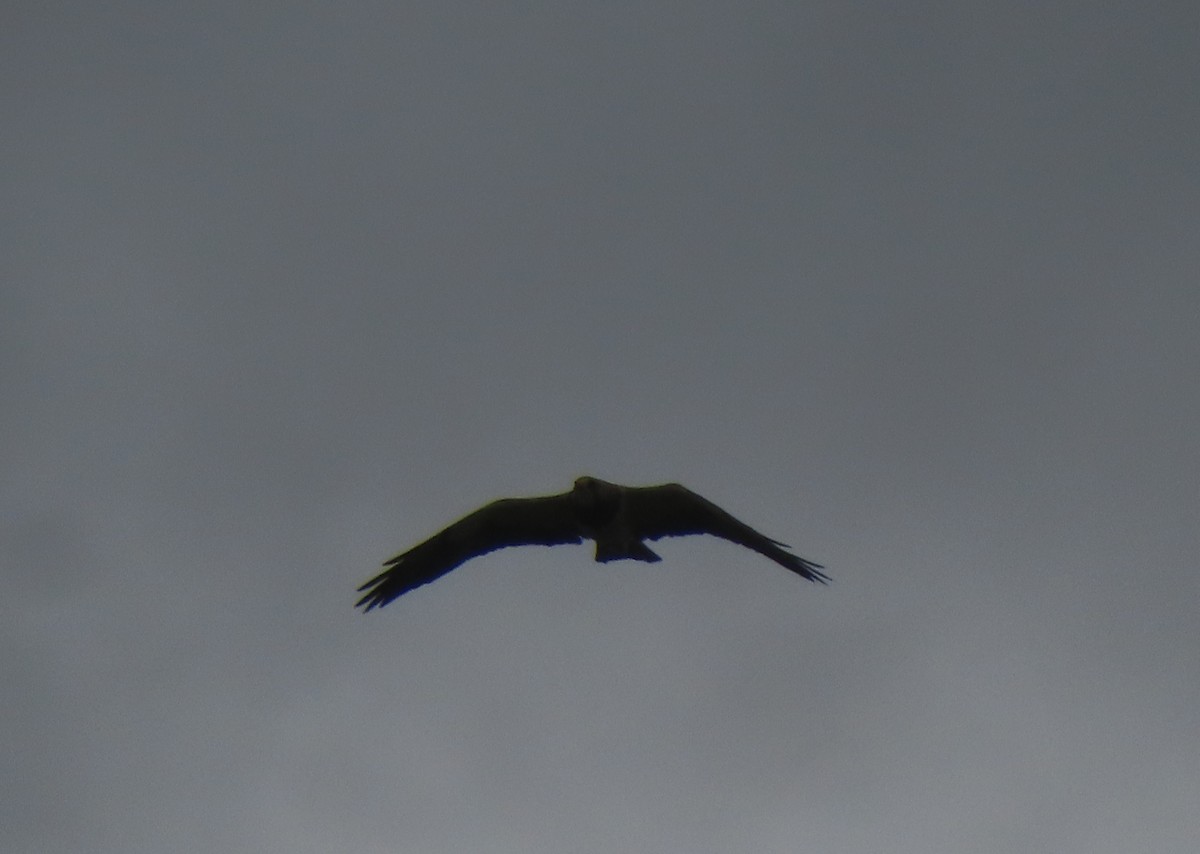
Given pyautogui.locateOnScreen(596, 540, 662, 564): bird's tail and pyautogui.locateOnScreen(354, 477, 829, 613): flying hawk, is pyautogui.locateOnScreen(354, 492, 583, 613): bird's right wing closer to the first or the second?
pyautogui.locateOnScreen(354, 477, 829, 613): flying hawk

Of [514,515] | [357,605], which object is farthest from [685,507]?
[357,605]

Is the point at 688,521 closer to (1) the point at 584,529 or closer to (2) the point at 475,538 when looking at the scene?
(1) the point at 584,529

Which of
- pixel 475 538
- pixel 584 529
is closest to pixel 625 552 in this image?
pixel 584 529

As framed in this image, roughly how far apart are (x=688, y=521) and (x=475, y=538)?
2.08m

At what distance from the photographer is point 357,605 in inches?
369

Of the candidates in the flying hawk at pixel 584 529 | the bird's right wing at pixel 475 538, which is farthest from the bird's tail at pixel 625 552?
the bird's right wing at pixel 475 538

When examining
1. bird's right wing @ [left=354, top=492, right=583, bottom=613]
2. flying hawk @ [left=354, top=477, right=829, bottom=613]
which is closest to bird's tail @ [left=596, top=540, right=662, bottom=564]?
flying hawk @ [left=354, top=477, right=829, bottom=613]

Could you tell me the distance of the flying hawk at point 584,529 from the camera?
30.0ft

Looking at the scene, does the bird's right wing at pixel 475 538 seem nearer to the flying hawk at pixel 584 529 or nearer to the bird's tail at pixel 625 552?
the flying hawk at pixel 584 529

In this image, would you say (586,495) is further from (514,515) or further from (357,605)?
(357,605)

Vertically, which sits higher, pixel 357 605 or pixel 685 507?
pixel 685 507

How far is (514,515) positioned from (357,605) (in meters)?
1.72

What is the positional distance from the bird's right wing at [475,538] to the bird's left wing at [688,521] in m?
0.63

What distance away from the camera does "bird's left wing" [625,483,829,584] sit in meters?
9.19
